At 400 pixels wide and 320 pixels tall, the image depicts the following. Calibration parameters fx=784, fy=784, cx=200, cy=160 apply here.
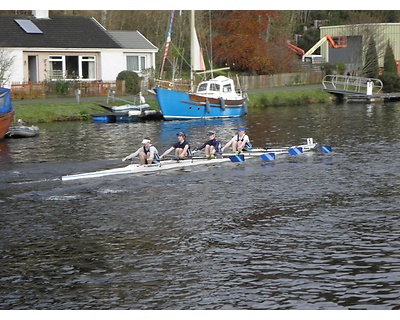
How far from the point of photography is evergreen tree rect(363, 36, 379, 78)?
2982 inches

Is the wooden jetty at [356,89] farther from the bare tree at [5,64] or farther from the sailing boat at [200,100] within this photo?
the bare tree at [5,64]

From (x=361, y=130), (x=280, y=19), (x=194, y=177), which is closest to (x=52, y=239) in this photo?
(x=194, y=177)

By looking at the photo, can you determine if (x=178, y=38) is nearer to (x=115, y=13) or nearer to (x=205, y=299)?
(x=115, y=13)

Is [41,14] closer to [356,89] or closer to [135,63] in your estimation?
[135,63]

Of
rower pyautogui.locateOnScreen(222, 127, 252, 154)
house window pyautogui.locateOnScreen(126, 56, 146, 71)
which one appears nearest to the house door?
house window pyautogui.locateOnScreen(126, 56, 146, 71)

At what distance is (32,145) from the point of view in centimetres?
3903

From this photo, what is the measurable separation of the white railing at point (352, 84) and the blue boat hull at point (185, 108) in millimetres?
19645

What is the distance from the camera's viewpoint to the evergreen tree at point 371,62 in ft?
249

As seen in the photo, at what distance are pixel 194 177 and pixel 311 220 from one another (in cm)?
811

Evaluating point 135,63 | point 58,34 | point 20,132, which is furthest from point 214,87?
point 20,132

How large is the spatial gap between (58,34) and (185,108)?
52.6ft

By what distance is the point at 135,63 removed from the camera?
219ft

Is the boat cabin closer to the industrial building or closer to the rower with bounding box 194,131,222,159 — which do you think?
the rower with bounding box 194,131,222,159

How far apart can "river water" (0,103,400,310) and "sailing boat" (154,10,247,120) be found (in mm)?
15334
